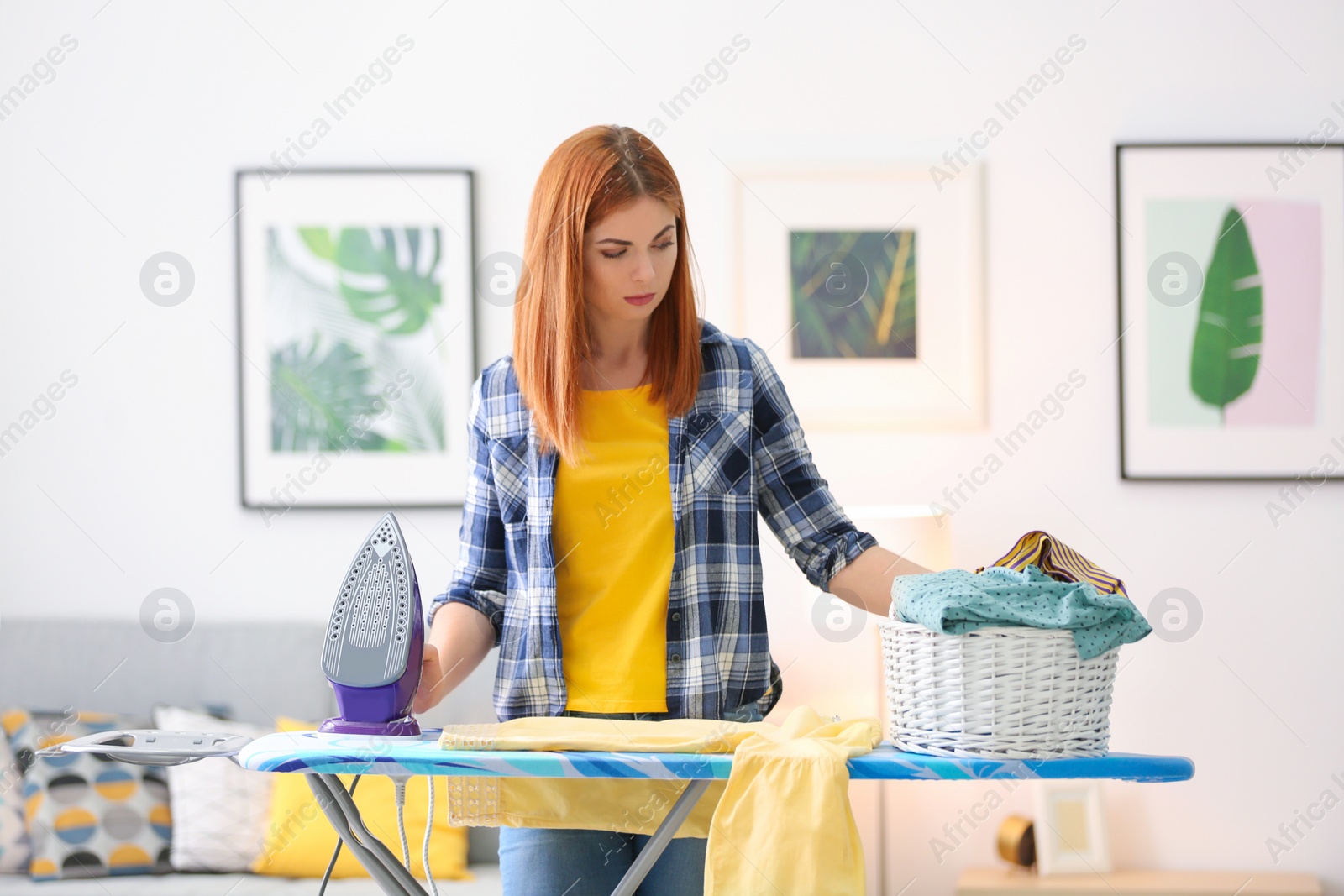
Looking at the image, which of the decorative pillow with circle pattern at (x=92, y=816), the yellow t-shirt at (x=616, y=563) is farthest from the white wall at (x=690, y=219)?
the yellow t-shirt at (x=616, y=563)

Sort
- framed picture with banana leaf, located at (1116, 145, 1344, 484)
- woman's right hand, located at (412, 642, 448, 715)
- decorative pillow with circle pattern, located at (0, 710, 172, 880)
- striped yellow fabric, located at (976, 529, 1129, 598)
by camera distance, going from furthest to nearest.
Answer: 1. framed picture with banana leaf, located at (1116, 145, 1344, 484)
2. decorative pillow with circle pattern, located at (0, 710, 172, 880)
3. woman's right hand, located at (412, 642, 448, 715)
4. striped yellow fabric, located at (976, 529, 1129, 598)

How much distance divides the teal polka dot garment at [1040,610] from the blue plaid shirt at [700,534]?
0.87ft

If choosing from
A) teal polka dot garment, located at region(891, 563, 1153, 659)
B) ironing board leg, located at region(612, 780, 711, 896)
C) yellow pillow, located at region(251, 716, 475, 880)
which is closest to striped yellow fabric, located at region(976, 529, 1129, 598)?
teal polka dot garment, located at region(891, 563, 1153, 659)

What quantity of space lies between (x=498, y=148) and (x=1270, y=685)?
2171mm

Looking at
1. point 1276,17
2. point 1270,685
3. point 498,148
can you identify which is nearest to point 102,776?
point 498,148

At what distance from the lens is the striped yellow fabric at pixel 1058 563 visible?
1041mm

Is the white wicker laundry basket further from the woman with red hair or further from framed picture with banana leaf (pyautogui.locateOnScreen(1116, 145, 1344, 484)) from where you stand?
framed picture with banana leaf (pyautogui.locateOnScreen(1116, 145, 1344, 484))

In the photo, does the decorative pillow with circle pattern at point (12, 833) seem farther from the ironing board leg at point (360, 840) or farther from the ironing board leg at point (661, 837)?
the ironing board leg at point (661, 837)

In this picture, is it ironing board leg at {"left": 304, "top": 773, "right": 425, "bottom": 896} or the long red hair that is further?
the long red hair

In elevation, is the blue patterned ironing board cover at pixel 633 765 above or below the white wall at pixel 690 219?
below

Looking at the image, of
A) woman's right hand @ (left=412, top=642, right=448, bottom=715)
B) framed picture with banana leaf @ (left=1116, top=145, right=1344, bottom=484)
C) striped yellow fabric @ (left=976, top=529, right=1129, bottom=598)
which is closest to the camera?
striped yellow fabric @ (left=976, top=529, right=1129, bottom=598)

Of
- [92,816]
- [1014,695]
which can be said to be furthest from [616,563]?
[92,816]

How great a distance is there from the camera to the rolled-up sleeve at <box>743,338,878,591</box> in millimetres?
1254

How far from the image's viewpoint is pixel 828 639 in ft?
8.33
